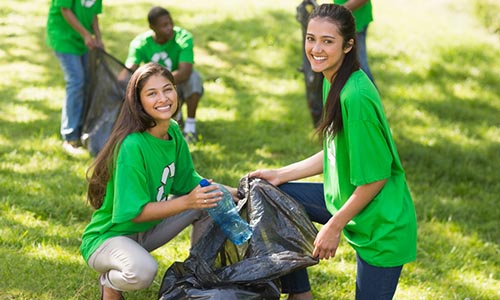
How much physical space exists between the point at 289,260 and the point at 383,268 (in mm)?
381

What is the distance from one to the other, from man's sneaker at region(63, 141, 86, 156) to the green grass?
0.21ft

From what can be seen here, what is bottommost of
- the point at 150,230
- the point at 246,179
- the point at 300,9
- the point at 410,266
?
the point at 410,266

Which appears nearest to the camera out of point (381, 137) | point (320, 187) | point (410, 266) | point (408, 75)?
point (381, 137)

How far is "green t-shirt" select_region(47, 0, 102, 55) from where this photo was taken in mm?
5863

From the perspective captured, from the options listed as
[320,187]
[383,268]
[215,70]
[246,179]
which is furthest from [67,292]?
[215,70]

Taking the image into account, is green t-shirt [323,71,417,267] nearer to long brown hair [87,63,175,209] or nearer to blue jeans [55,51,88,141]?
long brown hair [87,63,175,209]

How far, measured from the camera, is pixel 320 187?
11.8ft

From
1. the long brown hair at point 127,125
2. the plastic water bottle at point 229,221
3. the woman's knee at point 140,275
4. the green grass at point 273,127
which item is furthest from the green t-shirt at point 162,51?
the woman's knee at point 140,275

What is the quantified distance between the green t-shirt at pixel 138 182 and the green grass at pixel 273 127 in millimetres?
502

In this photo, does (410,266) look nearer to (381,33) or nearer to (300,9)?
(300,9)

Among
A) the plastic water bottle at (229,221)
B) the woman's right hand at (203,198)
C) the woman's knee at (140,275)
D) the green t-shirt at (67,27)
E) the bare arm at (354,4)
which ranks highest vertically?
the bare arm at (354,4)

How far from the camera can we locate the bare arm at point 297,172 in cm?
357

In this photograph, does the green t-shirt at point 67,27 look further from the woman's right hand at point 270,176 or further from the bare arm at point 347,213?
the bare arm at point 347,213

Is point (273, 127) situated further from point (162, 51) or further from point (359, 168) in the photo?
point (359, 168)
